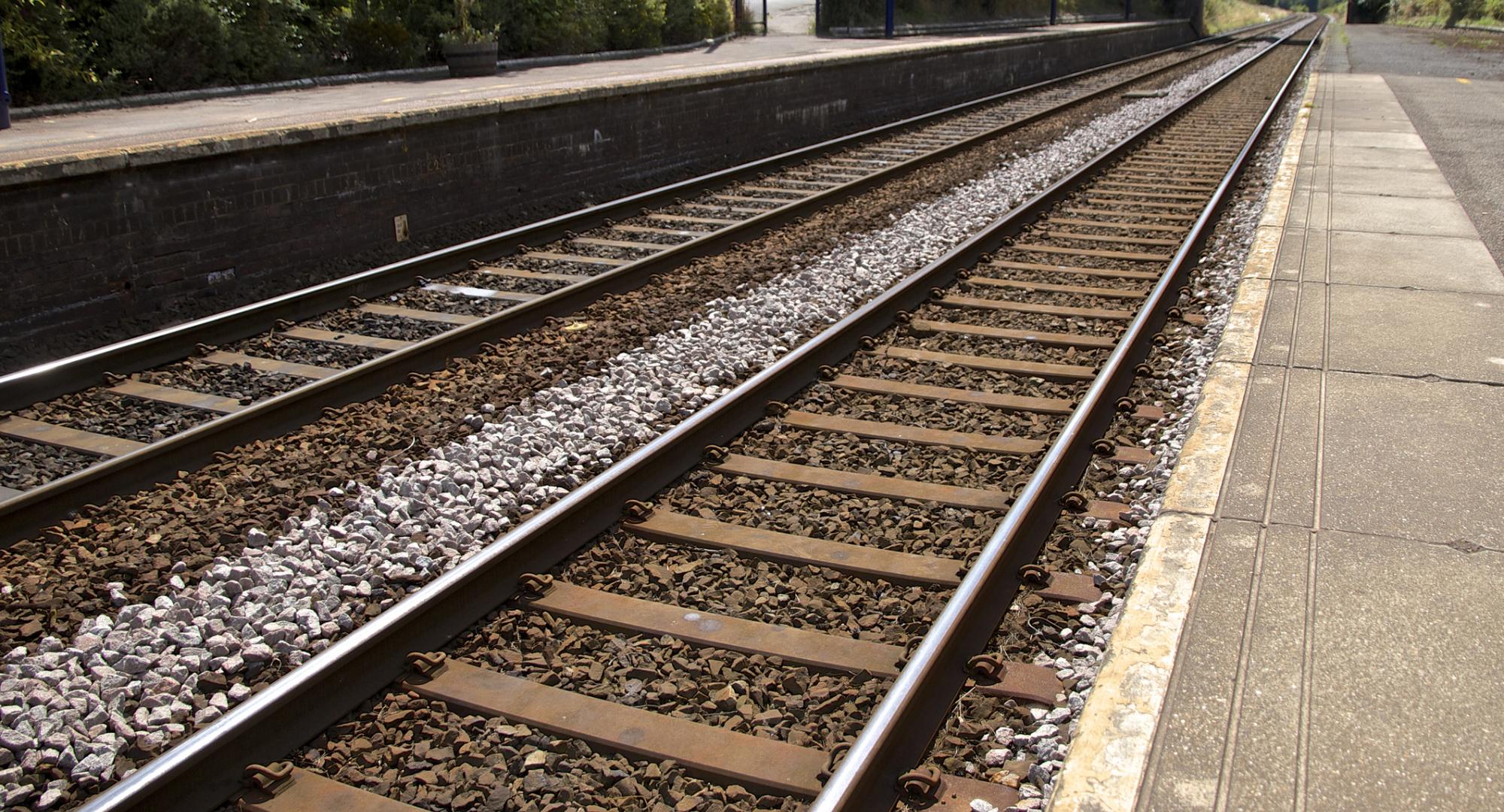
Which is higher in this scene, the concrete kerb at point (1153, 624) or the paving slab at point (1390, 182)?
the paving slab at point (1390, 182)

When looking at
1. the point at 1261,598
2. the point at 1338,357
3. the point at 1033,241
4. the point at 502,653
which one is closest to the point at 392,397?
the point at 502,653

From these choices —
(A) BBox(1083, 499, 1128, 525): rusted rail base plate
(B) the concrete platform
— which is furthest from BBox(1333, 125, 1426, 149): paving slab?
(A) BBox(1083, 499, 1128, 525): rusted rail base plate

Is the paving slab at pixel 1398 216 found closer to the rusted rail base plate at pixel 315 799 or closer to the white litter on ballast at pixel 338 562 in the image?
the white litter on ballast at pixel 338 562

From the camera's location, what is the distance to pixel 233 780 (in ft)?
10.8

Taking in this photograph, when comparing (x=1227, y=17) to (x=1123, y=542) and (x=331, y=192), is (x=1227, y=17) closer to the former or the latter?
(x=331, y=192)

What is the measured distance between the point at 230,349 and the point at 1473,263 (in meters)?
9.00

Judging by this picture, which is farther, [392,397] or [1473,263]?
[1473,263]


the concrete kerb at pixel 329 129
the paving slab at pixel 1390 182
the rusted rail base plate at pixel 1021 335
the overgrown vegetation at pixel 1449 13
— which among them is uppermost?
the overgrown vegetation at pixel 1449 13

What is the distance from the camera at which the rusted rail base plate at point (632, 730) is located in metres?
→ 3.32

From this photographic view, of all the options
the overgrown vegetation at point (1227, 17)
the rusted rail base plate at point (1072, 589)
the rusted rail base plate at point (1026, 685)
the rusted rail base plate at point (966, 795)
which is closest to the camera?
the rusted rail base plate at point (966, 795)

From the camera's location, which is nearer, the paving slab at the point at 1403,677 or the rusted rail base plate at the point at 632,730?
the paving slab at the point at 1403,677

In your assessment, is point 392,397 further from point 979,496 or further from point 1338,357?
point 1338,357

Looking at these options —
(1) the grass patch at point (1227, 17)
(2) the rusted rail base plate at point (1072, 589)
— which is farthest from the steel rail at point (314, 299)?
(1) the grass patch at point (1227, 17)

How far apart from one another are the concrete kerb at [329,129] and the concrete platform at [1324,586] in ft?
22.4
